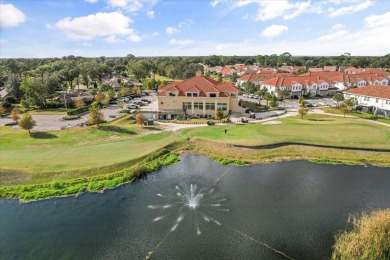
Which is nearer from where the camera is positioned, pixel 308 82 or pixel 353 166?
pixel 353 166

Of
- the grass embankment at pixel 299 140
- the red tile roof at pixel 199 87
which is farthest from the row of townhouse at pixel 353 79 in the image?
Answer: the red tile roof at pixel 199 87

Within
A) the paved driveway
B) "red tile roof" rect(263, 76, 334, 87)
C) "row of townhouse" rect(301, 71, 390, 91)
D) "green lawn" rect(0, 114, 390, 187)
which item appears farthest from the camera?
"row of townhouse" rect(301, 71, 390, 91)

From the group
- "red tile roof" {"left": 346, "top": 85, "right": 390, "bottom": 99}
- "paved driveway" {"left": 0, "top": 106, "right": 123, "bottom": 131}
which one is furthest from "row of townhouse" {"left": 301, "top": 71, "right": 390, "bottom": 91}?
"paved driveway" {"left": 0, "top": 106, "right": 123, "bottom": 131}

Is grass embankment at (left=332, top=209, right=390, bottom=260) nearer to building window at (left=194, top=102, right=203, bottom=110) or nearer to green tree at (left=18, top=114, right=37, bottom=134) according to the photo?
building window at (left=194, top=102, right=203, bottom=110)

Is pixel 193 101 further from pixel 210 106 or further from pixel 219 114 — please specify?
pixel 219 114

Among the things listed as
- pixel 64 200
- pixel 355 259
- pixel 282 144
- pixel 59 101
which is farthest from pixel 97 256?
pixel 59 101

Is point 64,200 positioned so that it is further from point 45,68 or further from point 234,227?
point 45,68
